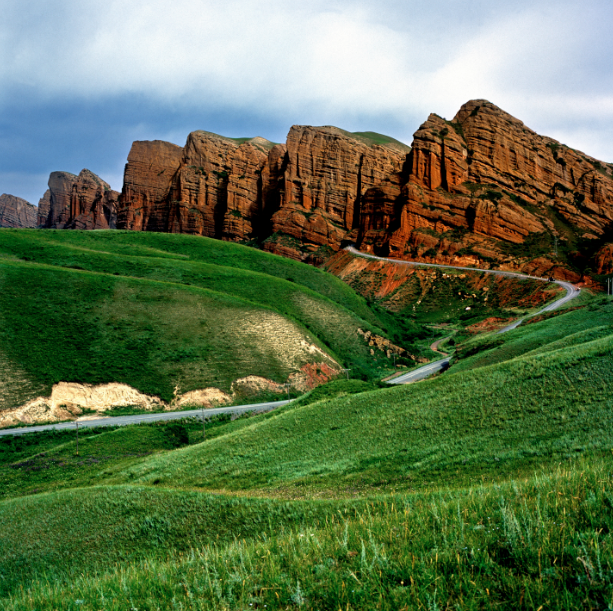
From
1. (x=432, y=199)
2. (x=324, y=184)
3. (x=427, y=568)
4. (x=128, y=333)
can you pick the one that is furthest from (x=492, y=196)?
(x=427, y=568)

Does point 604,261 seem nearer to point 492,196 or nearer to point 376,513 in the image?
point 492,196

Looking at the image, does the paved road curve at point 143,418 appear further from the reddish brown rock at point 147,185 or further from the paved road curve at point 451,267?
the reddish brown rock at point 147,185

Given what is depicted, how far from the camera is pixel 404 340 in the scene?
72.8 meters

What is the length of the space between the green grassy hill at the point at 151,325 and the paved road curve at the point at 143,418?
3351mm

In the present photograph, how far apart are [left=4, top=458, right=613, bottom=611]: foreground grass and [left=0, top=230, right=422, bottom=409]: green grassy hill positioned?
119ft

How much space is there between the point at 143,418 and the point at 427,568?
3497 cm

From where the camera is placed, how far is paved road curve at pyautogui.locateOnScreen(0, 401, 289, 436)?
30.7 metres

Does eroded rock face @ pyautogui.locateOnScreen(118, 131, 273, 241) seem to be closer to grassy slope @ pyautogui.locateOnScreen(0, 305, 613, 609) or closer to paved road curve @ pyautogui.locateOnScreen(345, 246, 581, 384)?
paved road curve @ pyautogui.locateOnScreen(345, 246, 581, 384)

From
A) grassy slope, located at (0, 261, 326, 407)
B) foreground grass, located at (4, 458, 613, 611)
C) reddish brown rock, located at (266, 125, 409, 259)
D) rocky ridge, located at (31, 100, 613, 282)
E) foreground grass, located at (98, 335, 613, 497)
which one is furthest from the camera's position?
reddish brown rock, located at (266, 125, 409, 259)

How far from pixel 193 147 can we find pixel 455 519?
7859 inches

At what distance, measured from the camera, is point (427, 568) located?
3523mm

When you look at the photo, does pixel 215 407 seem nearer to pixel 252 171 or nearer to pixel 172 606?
pixel 172 606

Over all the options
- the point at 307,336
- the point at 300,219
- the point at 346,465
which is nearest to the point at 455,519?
the point at 346,465

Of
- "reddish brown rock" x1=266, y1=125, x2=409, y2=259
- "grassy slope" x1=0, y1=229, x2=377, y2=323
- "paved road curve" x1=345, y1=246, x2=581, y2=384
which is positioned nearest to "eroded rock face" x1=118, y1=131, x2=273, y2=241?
"reddish brown rock" x1=266, y1=125, x2=409, y2=259
